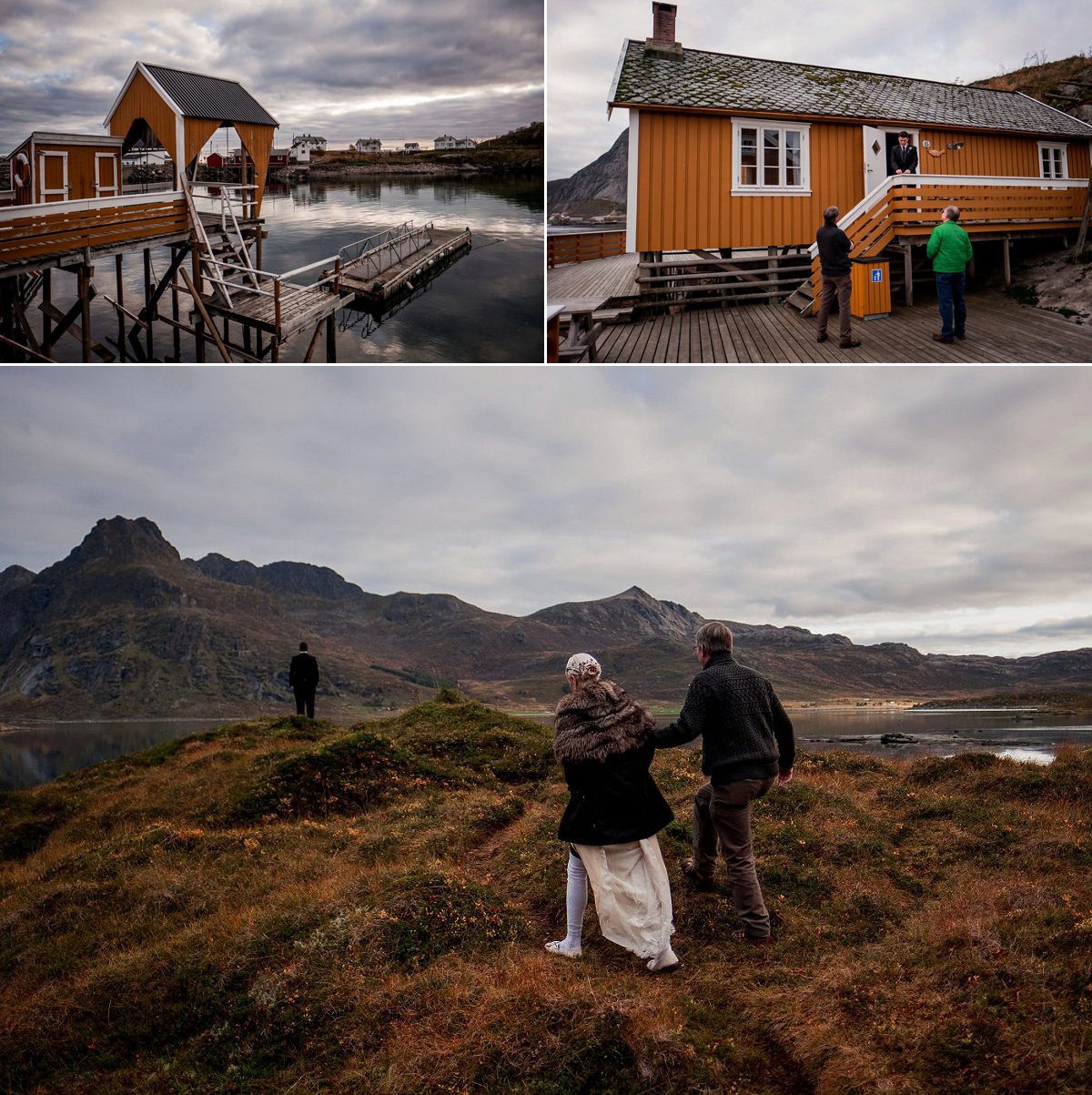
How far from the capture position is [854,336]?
48.6ft

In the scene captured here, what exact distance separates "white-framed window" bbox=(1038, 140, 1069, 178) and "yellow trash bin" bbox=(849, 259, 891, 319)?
45.5 feet

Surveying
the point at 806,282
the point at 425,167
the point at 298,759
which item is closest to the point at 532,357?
the point at 806,282

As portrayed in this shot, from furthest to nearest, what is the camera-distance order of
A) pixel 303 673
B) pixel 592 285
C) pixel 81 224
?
pixel 592 285 < pixel 303 673 < pixel 81 224

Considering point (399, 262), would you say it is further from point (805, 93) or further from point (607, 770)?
point (607, 770)

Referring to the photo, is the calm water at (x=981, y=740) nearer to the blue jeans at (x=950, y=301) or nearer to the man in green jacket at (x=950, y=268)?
the blue jeans at (x=950, y=301)

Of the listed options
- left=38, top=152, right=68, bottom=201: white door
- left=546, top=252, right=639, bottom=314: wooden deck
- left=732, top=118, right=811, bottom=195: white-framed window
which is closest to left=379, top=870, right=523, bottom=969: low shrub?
left=546, top=252, right=639, bottom=314: wooden deck

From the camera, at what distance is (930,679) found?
18638cm

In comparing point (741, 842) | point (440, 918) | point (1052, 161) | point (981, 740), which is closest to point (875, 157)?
point (1052, 161)

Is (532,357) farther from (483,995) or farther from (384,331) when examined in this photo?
(483,995)

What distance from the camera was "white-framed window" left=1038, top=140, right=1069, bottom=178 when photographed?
81.9ft

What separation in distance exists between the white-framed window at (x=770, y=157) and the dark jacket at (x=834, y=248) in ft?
18.1

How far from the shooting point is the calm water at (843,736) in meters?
18.3

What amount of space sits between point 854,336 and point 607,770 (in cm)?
1257

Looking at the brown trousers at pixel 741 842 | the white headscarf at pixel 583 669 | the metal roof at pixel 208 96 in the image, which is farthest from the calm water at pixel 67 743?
the brown trousers at pixel 741 842
